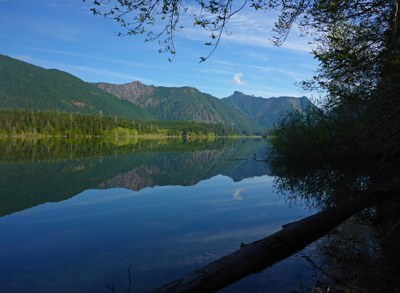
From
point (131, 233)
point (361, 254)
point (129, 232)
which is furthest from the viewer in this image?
point (129, 232)

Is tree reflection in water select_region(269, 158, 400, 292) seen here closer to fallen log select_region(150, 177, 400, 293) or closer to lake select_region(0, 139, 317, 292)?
lake select_region(0, 139, 317, 292)

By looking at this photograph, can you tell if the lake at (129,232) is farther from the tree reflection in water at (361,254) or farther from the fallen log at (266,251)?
the fallen log at (266,251)

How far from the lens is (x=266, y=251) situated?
596 centimetres

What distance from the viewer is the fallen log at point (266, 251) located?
5.14m

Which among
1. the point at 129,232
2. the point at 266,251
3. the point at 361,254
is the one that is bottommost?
the point at 129,232

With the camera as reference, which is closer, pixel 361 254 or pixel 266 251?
pixel 266 251

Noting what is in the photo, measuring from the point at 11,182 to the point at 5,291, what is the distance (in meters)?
25.5

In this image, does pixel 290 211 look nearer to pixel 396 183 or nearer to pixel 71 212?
pixel 396 183

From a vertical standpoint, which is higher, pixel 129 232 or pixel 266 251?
pixel 266 251

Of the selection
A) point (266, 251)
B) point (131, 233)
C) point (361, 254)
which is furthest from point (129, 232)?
point (266, 251)

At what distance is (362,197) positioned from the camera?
25.5ft

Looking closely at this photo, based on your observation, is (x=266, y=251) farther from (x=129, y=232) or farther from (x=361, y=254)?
(x=129, y=232)

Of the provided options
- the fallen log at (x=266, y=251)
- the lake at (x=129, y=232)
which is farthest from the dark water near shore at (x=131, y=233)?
the fallen log at (x=266, y=251)

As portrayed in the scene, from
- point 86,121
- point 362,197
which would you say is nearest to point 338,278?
point 362,197
